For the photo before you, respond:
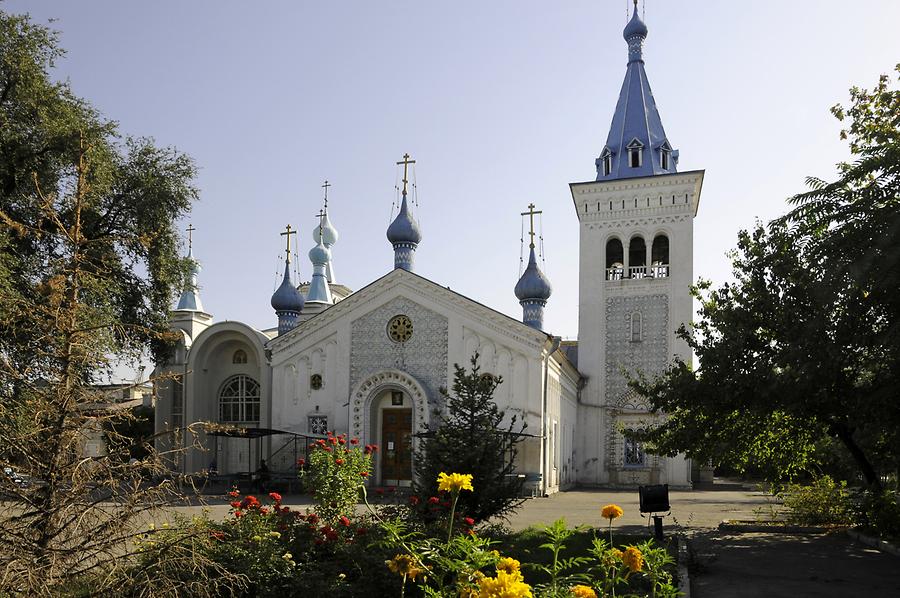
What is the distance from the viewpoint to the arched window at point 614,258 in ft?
108

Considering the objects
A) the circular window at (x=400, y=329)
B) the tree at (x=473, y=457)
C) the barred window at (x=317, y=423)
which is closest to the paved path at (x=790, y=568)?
the tree at (x=473, y=457)

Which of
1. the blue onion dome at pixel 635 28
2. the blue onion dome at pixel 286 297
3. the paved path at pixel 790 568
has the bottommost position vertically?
the paved path at pixel 790 568

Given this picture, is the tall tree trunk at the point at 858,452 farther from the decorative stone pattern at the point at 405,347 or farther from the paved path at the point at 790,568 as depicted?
the decorative stone pattern at the point at 405,347

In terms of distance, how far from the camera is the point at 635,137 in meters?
33.9

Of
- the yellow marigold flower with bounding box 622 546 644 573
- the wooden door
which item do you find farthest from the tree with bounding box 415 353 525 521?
the wooden door

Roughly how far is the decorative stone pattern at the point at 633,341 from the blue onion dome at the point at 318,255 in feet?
49.3

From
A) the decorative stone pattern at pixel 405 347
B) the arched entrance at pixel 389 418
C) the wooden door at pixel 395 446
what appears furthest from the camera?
the decorative stone pattern at pixel 405 347

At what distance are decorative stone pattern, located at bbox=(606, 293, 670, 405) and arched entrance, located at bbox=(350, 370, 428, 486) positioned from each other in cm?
957

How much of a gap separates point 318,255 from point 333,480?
1225 inches

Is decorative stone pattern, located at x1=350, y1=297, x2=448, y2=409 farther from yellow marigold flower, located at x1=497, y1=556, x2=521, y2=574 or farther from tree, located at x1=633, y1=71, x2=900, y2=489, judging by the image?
yellow marigold flower, located at x1=497, y1=556, x2=521, y2=574

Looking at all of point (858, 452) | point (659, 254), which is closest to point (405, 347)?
point (659, 254)

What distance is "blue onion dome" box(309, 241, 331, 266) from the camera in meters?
40.2

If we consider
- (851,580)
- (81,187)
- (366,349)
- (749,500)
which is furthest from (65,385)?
(749,500)

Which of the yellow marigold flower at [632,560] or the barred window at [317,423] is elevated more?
the yellow marigold flower at [632,560]
